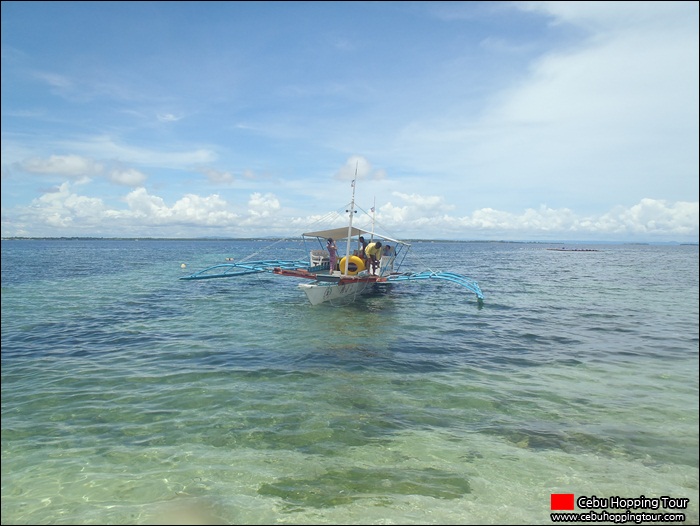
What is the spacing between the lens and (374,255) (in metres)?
30.5

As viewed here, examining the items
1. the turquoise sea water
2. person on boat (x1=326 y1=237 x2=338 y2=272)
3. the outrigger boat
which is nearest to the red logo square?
the turquoise sea water

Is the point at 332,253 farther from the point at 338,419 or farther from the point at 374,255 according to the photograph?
the point at 338,419

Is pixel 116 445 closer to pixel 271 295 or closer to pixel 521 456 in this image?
pixel 521 456

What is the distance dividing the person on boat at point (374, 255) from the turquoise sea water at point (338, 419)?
9203 mm

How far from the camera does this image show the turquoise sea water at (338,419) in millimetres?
6988

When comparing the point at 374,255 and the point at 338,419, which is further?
the point at 374,255

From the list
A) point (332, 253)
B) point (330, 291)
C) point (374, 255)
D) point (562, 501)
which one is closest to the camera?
point (562, 501)

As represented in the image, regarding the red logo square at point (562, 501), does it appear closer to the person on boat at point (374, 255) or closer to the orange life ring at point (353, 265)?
the orange life ring at point (353, 265)

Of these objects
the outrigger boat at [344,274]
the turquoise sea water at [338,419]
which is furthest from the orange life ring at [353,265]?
the turquoise sea water at [338,419]

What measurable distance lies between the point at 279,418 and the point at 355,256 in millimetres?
20321

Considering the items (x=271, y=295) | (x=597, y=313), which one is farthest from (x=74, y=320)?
(x=597, y=313)

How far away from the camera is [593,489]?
7.31 m

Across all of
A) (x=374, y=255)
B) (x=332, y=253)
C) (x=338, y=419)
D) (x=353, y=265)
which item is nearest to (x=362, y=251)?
(x=374, y=255)

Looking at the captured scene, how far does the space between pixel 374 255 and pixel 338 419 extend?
68.6 feet
